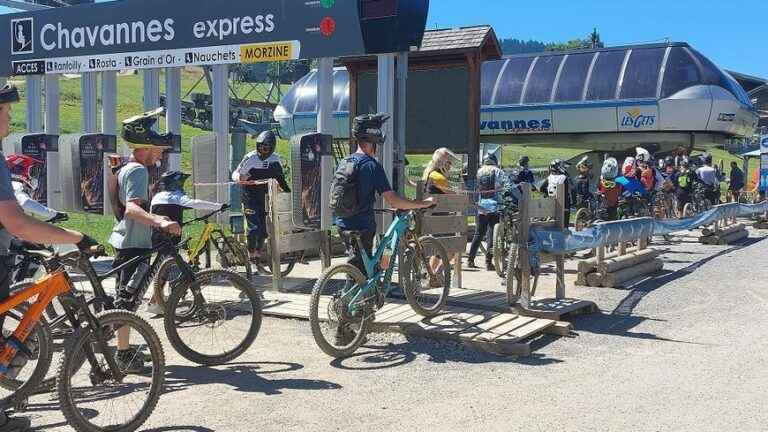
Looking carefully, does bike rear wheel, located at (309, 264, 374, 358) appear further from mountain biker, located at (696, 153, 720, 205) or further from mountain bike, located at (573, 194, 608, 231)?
mountain biker, located at (696, 153, 720, 205)

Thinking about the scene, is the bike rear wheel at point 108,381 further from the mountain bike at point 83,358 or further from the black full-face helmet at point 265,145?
the black full-face helmet at point 265,145

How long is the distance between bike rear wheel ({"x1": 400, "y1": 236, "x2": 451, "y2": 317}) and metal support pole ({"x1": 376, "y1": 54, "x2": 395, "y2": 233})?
6.76 feet

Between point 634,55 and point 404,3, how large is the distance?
54.2ft

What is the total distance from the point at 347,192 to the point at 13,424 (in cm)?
305

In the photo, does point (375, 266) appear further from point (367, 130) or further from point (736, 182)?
point (736, 182)

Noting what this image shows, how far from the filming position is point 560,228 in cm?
871

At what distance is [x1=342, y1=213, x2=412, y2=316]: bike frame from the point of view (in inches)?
253

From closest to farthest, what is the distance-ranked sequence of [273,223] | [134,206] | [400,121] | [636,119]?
[134,206]
[273,223]
[400,121]
[636,119]

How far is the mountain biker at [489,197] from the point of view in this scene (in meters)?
11.0

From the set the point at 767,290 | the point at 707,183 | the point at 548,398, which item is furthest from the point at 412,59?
the point at 548,398

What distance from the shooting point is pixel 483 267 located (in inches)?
476

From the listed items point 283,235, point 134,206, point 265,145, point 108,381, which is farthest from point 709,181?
point 108,381

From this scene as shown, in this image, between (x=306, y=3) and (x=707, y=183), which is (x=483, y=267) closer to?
(x=306, y=3)

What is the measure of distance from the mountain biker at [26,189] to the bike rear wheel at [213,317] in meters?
1.29
